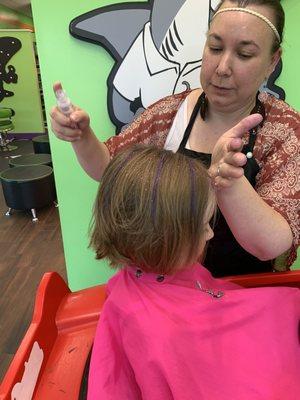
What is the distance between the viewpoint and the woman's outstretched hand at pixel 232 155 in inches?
22.2

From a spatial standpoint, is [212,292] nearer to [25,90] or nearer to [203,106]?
[203,106]

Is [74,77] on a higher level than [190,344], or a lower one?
higher

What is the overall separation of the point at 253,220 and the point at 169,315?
24cm

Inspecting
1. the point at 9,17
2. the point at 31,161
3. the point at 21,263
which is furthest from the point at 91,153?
the point at 9,17

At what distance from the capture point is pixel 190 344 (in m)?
0.68

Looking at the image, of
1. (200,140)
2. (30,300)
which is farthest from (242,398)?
(30,300)

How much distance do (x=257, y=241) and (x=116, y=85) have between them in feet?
2.46

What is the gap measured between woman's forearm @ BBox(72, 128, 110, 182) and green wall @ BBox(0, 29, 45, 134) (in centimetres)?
535

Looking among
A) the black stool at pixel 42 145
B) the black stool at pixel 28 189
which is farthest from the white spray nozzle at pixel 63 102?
the black stool at pixel 42 145

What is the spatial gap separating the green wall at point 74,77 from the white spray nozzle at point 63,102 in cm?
49

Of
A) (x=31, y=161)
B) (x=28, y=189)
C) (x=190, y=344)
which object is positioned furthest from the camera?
(x=31, y=161)

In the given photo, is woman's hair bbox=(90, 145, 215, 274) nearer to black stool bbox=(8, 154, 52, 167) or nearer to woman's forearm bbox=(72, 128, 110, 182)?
woman's forearm bbox=(72, 128, 110, 182)

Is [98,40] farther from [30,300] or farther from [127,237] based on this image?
[30,300]

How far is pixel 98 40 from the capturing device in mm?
1144
